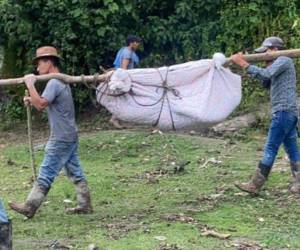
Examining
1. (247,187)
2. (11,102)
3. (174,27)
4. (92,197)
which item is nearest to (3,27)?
(11,102)

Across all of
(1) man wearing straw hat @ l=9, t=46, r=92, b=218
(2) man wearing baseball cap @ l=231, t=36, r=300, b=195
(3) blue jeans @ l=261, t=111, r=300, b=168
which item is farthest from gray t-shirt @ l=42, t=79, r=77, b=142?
(3) blue jeans @ l=261, t=111, r=300, b=168

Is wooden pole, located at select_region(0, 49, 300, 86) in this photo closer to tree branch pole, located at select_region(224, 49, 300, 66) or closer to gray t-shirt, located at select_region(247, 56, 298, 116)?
tree branch pole, located at select_region(224, 49, 300, 66)

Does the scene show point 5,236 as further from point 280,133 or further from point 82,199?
point 280,133

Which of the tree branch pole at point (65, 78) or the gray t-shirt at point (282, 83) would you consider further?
the gray t-shirt at point (282, 83)

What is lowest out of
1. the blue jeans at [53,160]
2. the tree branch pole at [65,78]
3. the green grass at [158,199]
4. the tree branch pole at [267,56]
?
the green grass at [158,199]

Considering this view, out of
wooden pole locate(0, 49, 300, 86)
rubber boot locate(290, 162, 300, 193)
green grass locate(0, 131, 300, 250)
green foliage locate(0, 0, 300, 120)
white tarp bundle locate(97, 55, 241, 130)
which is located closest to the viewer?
green grass locate(0, 131, 300, 250)

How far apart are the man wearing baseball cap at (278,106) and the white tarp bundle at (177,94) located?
1.04ft

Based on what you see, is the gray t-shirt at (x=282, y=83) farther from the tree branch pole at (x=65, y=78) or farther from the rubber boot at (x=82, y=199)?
the rubber boot at (x=82, y=199)

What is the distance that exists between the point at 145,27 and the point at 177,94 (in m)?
7.08

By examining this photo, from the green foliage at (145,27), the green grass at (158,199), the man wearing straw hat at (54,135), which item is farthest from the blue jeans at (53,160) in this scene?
the green foliage at (145,27)

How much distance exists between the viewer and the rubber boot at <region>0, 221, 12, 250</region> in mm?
6215

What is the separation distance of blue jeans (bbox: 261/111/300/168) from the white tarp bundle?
1.94 ft

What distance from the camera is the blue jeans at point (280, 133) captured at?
26.5ft

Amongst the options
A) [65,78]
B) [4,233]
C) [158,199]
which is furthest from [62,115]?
[4,233]
